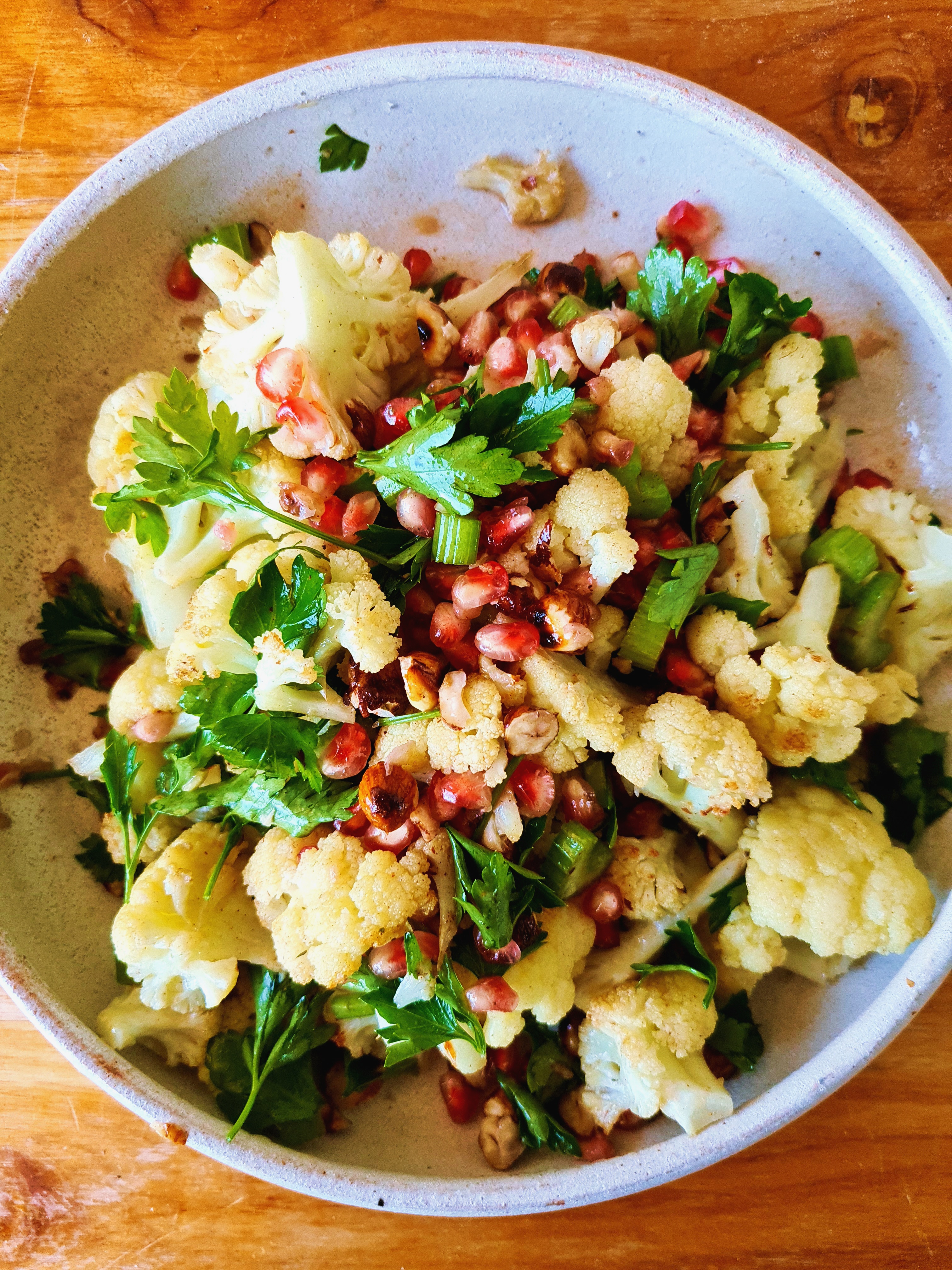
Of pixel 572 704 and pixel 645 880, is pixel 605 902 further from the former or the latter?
pixel 572 704

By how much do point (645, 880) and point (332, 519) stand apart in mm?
756

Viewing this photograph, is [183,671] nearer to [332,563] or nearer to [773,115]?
[332,563]

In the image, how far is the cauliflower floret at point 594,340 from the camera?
46.6 inches

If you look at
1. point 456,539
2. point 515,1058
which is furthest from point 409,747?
point 515,1058

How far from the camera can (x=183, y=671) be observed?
1.20m

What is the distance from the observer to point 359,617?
1096 millimetres

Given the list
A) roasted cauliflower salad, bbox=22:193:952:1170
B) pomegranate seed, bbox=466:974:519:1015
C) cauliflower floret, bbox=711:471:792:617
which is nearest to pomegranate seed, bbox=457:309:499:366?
roasted cauliflower salad, bbox=22:193:952:1170

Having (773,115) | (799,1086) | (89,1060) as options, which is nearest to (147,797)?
(89,1060)

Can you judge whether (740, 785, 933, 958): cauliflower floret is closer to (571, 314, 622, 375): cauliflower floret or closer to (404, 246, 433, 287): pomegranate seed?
(571, 314, 622, 375): cauliflower floret

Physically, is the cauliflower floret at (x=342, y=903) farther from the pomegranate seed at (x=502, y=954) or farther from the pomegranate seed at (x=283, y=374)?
the pomegranate seed at (x=283, y=374)

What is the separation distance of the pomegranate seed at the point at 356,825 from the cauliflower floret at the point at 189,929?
264 mm

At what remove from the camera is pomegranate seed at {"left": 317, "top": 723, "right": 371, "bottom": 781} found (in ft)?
3.86

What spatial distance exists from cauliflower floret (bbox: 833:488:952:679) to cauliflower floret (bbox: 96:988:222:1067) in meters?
1.35

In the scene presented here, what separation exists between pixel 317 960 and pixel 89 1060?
46cm
